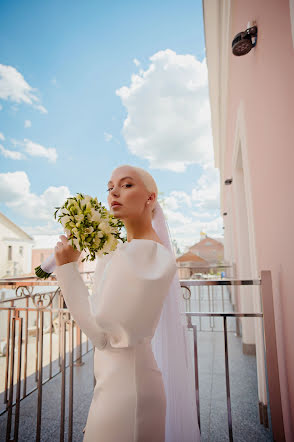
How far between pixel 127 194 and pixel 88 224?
0.24 metres

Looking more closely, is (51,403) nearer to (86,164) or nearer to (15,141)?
(86,164)

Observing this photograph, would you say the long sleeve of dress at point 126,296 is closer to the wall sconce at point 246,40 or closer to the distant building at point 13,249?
the wall sconce at point 246,40

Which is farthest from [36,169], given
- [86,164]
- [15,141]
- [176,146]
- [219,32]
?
[219,32]

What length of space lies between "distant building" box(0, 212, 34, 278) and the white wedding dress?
2556 centimetres

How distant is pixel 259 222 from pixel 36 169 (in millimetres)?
103502

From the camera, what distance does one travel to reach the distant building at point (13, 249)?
23.5 meters

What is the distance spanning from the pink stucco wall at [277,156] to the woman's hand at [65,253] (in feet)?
3.77

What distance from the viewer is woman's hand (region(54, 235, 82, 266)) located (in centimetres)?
88

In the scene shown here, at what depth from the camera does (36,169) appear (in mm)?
92875

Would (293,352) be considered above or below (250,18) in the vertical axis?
below

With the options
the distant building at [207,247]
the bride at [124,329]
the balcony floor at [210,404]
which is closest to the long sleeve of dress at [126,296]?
the bride at [124,329]

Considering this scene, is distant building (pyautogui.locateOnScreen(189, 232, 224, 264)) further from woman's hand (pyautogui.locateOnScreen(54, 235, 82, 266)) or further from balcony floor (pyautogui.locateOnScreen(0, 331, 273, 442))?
woman's hand (pyautogui.locateOnScreen(54, 235, 82, 266))

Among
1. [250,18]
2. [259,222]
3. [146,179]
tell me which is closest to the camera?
[146,179]

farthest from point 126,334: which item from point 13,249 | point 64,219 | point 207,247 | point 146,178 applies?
point 207,247
